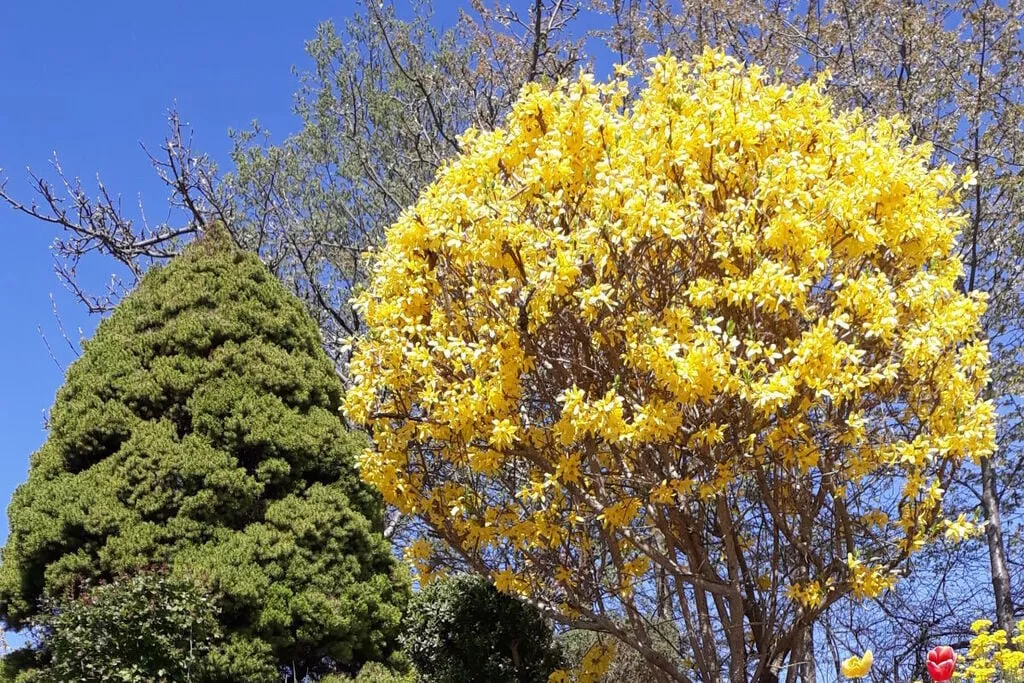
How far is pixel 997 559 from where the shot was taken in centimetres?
1021

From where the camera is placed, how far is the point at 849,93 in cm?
1160

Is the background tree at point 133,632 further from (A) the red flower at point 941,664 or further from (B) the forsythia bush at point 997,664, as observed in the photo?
(B) the forsythia bush at point 997,664

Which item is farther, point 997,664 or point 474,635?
point 474,635

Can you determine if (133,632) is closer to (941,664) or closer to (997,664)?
(941,664)

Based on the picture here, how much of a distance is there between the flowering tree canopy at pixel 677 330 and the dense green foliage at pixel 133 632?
174 centimetres

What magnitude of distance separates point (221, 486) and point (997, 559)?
25.5ft

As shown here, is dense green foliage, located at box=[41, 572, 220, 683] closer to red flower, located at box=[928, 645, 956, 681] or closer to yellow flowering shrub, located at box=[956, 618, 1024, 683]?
red flower, located at box=[928, 645, 956, 681]

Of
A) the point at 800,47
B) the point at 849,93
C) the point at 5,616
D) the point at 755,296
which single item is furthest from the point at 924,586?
the point at 5,616

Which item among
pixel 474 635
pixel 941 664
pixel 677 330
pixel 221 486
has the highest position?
pixel 677 330

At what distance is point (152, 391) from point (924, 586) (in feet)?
28.3

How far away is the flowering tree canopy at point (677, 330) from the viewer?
214 inches

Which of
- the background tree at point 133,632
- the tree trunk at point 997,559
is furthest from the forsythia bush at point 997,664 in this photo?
the background tree at point 133,632

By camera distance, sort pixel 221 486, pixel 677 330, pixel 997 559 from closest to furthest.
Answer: pixel 677 330 → pixel 221 486 → pixel 997 559

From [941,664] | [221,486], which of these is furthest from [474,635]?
[941,664]
